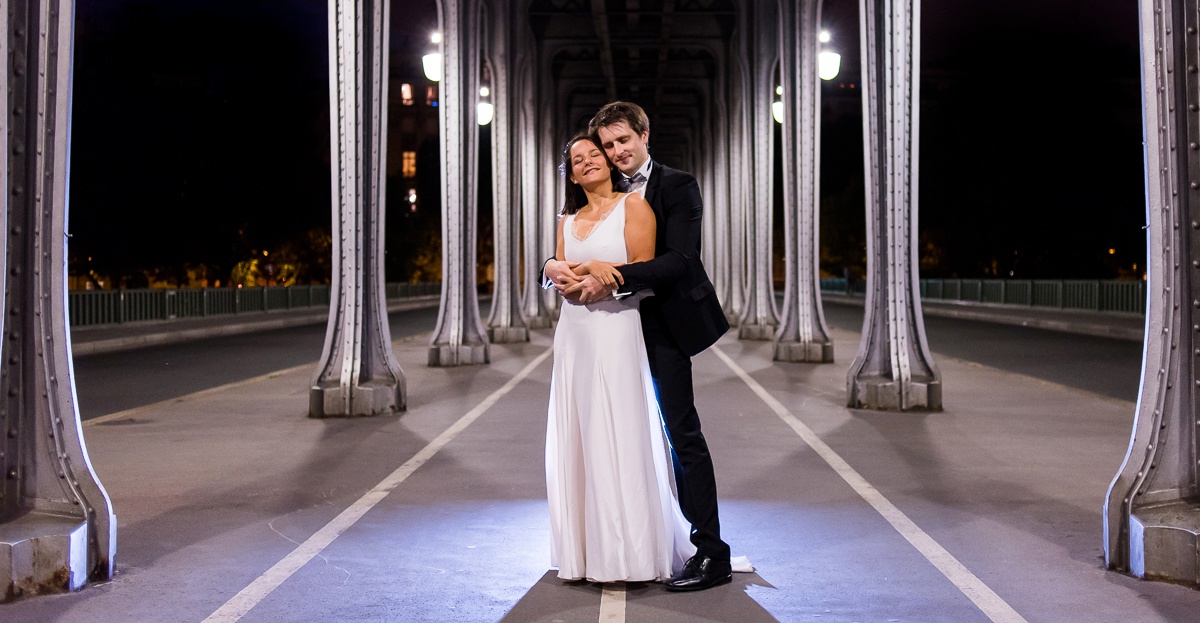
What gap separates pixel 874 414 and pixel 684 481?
7794 millimetres

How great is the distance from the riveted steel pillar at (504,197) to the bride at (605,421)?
21973 mm

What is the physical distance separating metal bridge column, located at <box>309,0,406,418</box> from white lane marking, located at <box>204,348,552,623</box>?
6.05 ft

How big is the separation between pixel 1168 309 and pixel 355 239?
8931 millimetres

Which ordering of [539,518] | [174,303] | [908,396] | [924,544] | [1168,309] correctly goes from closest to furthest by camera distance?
[1168,309], [924,544], [539,518], [908,396], [174,303]

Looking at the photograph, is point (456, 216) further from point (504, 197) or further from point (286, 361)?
point (504, 197)

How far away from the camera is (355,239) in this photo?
43.5ft

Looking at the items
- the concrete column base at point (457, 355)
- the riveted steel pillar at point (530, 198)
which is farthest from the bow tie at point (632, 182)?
the riveted steel pillar at point (530, 198)

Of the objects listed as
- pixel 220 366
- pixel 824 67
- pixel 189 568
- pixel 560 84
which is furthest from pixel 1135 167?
pixel 189 568

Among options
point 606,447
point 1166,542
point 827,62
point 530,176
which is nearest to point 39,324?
point 606,447

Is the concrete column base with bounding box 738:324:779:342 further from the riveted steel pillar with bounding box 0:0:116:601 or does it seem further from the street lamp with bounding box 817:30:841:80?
the riveted steel pillar with bounding box 0:0:116:601

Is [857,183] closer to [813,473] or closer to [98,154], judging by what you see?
[98,154]

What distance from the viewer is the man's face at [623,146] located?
18.9 ft

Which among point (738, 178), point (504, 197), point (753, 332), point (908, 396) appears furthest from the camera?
point (738, 178)

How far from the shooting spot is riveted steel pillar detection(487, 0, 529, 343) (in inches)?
1105
